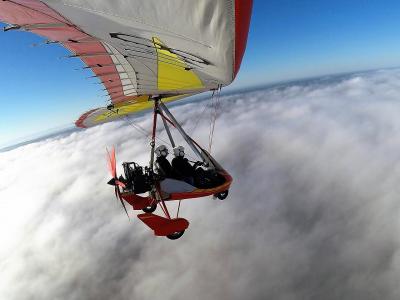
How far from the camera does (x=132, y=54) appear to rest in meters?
4.53

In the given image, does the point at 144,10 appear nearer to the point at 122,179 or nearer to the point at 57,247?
the point at 122,179

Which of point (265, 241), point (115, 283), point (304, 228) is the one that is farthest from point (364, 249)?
point (115, 283)

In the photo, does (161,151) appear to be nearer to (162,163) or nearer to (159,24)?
(162,163)

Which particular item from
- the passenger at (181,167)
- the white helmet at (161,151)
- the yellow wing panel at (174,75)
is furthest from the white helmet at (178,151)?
the yellow wing panel at (174,75)

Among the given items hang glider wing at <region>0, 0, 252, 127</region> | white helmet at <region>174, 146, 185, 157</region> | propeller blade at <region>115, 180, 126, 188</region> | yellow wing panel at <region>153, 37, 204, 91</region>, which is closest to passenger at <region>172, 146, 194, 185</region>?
white helmet at <region>174, 146, 185, 157</region>

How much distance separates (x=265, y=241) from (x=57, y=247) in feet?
411

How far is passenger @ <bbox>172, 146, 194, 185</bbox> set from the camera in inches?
295

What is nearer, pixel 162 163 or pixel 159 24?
Answer: pixel 159 24

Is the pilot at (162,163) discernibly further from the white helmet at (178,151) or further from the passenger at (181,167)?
the white helmet at (178,151)

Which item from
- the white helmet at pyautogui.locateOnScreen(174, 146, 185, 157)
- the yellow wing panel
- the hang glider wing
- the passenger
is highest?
the hang glider wing

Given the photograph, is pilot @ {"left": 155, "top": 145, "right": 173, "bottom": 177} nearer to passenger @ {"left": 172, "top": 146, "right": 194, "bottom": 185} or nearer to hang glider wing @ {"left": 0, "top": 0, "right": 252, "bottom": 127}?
passenger @ {"left": 172, "top": 146, "right": 194, "bottom": 185}

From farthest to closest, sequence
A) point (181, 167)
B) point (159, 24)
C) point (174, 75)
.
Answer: point (181, 167)
point (174, 75)
point (159, 24)

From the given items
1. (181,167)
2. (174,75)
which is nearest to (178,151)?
(181,167)

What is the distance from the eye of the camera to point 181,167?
7547mm
